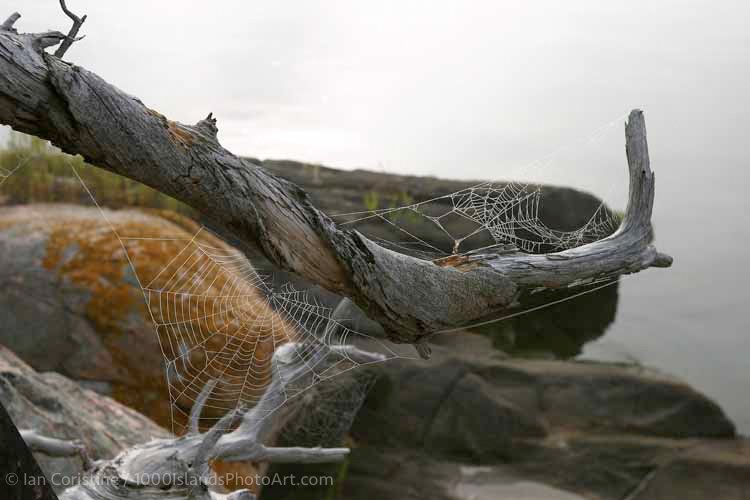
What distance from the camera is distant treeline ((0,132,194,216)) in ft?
16.2

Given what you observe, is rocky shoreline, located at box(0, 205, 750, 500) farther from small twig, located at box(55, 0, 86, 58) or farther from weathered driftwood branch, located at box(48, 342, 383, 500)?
small twig, located at box(55, 0, 86, 58)

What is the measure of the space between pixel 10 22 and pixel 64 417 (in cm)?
214

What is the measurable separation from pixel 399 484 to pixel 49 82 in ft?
12.5

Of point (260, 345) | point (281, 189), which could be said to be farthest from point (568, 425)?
Result: point (281, 189)

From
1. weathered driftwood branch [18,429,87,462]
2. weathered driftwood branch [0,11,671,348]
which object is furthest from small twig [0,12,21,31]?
weathered driftwood branch [18,429,87,462]

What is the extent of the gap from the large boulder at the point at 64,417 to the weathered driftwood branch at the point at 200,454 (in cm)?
38

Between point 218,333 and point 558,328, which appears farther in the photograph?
point 558,328

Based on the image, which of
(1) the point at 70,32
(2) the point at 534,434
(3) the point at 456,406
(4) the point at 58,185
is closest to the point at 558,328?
(2) the point at 534,434

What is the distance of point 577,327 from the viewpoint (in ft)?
19.3

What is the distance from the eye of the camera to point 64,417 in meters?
2.92

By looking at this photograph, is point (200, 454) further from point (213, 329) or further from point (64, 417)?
point (213, 329)

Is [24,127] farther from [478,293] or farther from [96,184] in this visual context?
[96,184]

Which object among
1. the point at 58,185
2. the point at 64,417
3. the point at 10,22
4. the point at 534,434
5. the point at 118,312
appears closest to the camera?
the point at 10,22

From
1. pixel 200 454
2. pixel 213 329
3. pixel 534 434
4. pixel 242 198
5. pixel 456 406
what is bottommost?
pixel 534 434
